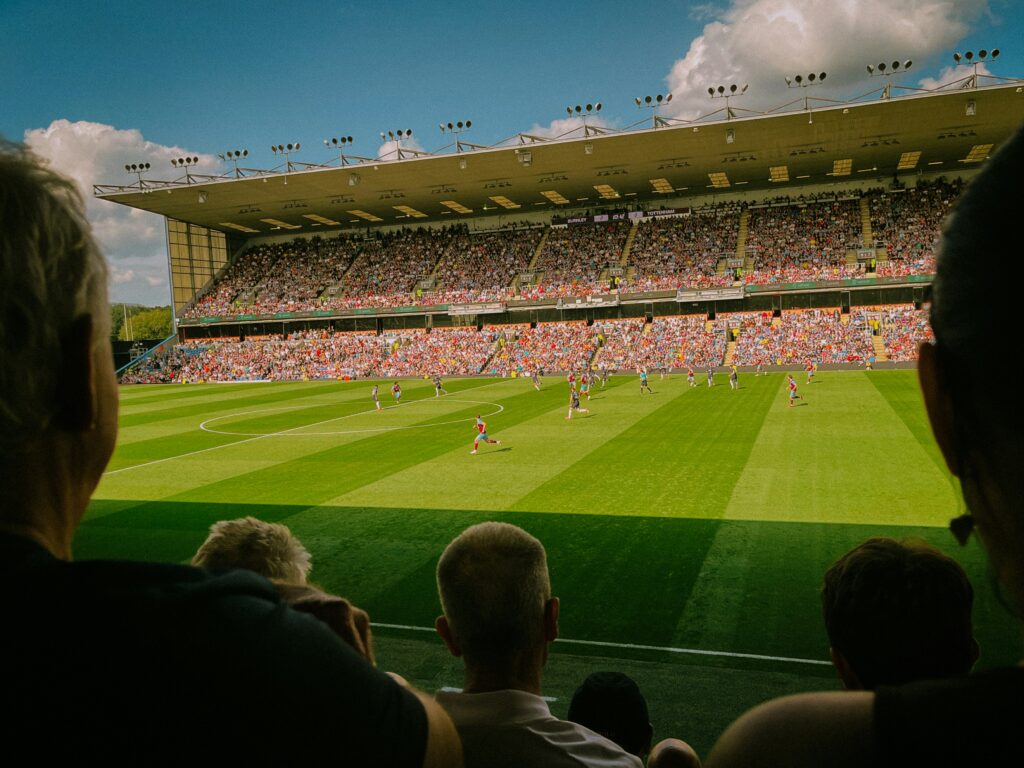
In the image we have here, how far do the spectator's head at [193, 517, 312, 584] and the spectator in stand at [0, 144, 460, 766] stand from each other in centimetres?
157

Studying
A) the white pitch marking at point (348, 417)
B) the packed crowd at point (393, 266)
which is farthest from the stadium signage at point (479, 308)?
the white pitch marking at point (348, 417)

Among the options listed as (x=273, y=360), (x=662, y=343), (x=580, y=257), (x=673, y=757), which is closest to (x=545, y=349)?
(x=662, y=343)

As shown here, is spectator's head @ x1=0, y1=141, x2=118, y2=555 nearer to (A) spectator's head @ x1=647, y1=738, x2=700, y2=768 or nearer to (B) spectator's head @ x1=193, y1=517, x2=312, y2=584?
(B) spectator's head @ x1=193, y1=517, x2=312, y2=584

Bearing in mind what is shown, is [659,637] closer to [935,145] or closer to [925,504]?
[925,504]

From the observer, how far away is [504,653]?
9.21 feet

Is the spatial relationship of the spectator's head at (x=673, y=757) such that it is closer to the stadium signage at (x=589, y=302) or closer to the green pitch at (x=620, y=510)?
the green pitch at (x=620, y=510)

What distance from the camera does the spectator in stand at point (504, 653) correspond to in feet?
7.87

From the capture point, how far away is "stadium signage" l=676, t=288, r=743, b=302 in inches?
2210

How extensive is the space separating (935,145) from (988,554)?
203 ft

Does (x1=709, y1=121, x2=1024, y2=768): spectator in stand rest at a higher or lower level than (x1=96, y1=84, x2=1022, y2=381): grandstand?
lower

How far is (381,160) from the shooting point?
5394 cm

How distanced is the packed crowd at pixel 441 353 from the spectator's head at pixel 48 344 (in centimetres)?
5449

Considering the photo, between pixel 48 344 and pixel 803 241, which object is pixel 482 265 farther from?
pixel 48 344

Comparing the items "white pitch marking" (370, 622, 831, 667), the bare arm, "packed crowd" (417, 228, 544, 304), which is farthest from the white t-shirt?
"packed crowd" (417, 228, 544, 304)
